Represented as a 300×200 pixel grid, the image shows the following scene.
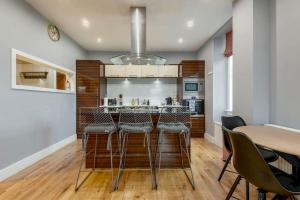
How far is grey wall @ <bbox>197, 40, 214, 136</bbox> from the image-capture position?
575 cm

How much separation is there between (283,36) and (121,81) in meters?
5.30

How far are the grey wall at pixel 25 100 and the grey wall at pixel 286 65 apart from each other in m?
3.83

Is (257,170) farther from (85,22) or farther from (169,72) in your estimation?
(169,72)

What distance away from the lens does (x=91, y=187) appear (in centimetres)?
286

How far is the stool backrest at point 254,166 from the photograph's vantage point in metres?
1.38

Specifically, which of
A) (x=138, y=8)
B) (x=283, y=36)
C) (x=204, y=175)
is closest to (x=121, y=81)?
(x=138, y=8)

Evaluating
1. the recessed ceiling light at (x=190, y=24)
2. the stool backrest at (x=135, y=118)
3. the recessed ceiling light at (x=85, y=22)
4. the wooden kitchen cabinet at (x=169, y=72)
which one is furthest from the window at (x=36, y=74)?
the recessed ceiling light at (x=190, y=24)

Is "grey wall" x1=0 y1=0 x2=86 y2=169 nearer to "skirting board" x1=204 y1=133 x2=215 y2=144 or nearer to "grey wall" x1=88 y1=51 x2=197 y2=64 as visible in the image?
"grey wall" x1=88 y1=51 x2=197 y2=64

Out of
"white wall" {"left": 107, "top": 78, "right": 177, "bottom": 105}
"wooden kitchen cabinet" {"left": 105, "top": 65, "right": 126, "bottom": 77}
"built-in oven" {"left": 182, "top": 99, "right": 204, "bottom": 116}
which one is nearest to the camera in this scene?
"built-in oven" {"left": 182, "top": 99, "right": 204, "bottom": 116}

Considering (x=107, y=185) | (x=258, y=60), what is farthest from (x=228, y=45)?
(x=107, y=185)

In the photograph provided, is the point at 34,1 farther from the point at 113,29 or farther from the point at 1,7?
the point at 113,29

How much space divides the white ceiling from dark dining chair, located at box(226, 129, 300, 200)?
2905 millimetres

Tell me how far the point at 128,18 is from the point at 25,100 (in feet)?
8.07

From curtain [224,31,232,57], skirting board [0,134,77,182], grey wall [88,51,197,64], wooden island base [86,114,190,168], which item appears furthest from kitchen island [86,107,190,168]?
grey wall [88,51,197,64]
